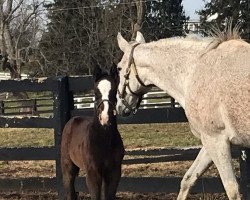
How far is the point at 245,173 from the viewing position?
6203 mm

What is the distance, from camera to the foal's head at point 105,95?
5.41 metres

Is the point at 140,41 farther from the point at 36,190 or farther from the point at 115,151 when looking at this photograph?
the point at 36,190

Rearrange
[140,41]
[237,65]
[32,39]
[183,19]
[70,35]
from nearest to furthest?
[237,65], [140,41], [70,35], [32,39], [183,19]

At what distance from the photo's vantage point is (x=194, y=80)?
5039mm

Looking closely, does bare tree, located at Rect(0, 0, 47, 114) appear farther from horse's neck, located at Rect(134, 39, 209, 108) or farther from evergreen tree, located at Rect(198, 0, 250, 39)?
horse's neck, located at Rect(134, 39, 209, 108)

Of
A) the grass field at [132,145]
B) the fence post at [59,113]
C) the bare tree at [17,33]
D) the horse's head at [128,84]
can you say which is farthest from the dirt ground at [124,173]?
the bare tree at [17,33]

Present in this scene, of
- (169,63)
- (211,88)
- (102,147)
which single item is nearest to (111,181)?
(102,147)

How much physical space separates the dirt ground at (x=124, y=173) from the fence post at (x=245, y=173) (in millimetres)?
561

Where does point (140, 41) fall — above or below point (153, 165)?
above

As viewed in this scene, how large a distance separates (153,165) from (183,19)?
39.6 meters

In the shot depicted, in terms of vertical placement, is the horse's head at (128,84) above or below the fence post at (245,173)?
above

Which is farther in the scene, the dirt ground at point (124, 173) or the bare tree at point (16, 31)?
the bare tree at point (16, 31)

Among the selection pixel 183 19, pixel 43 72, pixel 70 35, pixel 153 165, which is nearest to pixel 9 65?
pixel 43 72

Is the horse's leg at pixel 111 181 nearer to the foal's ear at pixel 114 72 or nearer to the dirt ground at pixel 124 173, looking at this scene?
the foal's ear at pixel 114 72
